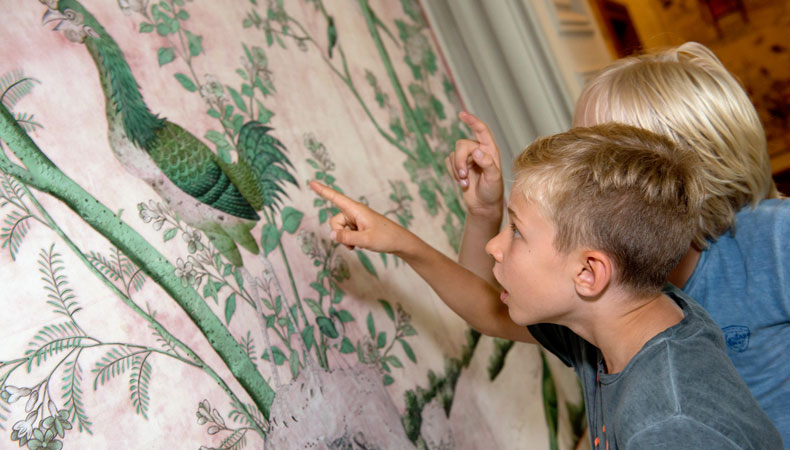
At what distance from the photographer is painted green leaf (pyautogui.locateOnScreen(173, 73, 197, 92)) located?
3.63 ft

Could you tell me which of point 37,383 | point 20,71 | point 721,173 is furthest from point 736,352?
point 20,71

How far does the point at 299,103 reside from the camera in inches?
52.4

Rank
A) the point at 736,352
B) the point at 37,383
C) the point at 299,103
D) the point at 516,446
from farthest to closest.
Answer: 1. the point at 516,446
2. the point at 299,103
3. the point at 736,352
4. the point at 37,383

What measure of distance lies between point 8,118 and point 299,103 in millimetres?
559

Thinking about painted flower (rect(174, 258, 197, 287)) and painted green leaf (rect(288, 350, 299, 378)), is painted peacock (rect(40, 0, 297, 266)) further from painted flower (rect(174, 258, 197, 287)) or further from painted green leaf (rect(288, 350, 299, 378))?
painted green leaf (rect(288, 350, 299, 378))

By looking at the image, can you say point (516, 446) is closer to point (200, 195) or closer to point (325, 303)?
point (325, 303)

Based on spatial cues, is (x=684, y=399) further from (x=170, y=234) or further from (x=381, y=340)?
(x=170, y=234)

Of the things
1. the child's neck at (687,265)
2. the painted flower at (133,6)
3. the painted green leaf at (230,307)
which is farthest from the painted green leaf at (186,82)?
the child's neck at (687,265)

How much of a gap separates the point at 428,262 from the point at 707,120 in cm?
54

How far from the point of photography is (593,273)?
98cm

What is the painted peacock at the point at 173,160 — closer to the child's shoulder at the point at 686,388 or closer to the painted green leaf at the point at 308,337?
the painted green leaf at the point at 308,337

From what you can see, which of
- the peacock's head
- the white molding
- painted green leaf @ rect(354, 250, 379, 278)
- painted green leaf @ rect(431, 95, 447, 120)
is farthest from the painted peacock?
the white molding

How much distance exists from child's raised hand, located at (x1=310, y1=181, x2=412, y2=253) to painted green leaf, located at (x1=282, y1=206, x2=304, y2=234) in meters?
0.10

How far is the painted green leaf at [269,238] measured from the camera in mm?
1128
